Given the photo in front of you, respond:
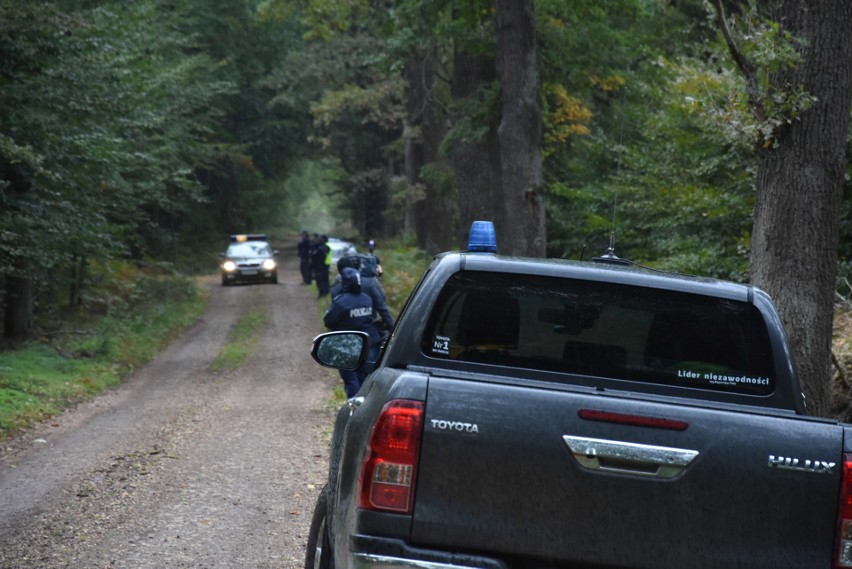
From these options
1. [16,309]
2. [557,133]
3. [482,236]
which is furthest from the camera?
[557,133]

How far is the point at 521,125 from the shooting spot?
17.3 meters

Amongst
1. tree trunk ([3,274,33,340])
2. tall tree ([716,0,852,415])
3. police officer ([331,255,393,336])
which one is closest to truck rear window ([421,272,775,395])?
tall tree ([716,0,852,415])

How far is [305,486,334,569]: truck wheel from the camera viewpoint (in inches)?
190

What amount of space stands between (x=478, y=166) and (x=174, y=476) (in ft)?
41.6

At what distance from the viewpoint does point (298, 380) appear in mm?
19266

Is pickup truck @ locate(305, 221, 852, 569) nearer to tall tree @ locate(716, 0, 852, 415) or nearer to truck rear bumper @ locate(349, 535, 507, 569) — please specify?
truck rear bumper @ locate(349, 535, 507, 569)

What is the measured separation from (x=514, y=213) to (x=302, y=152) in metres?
44.0

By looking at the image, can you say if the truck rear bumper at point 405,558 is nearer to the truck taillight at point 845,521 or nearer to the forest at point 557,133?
the truck taillight at point 845,521

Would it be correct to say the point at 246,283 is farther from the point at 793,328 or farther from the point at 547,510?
the point at 547,510

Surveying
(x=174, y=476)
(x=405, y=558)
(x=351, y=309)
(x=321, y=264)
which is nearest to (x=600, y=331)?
(x=405, y=558)

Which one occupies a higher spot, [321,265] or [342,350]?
[342,350]

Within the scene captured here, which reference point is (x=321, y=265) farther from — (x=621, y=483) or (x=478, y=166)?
(x=621, y=483)

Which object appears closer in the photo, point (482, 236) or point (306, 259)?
point (482, 236)

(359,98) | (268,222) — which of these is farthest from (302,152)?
(359,98)
